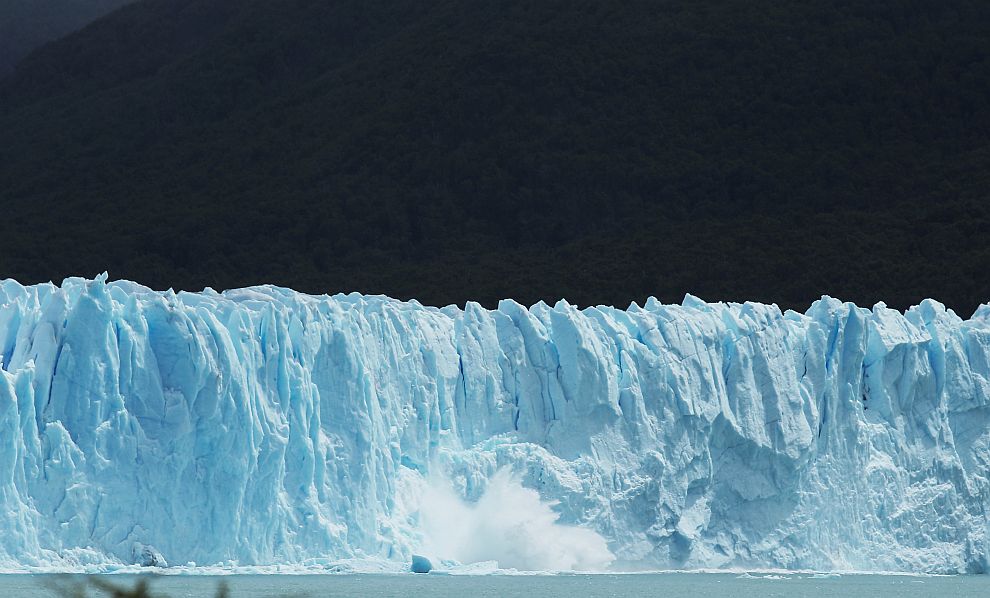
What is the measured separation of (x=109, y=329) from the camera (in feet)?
60.8

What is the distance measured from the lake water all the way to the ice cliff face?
531mm

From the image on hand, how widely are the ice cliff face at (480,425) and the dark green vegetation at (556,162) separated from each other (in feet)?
58.4

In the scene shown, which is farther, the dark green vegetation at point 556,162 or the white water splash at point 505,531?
the dark green vegetation at point 556,162

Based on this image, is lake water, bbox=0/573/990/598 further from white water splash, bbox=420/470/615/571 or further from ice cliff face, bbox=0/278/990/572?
ice cliff face, bbox=0/278/990/572

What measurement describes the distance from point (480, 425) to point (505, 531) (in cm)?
144

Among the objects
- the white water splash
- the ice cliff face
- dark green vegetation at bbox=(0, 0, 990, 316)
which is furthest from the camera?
dark green vegetation at bbox=(0, 0, 990, 316)

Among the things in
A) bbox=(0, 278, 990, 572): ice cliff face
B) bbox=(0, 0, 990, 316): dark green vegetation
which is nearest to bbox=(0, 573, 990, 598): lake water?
bbox=(0, 278, 990, 572): ice cliff face

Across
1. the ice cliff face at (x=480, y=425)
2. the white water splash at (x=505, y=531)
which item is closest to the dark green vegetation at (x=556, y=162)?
the ice cliff face at (x=480, y=425)

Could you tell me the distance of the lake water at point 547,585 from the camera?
1677cm

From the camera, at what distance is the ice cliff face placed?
18.2m

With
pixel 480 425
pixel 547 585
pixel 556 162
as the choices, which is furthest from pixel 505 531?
pixel 556 162

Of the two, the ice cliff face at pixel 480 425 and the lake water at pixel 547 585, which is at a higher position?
the ice cliff face at pixel 480 425

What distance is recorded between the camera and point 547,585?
18812mm

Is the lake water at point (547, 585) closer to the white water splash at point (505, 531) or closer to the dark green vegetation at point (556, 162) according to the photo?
the white water splash at point (505, 531)
